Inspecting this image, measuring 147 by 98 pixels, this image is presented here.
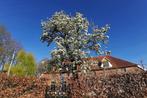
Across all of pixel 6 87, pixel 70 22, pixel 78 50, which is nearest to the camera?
pixel 6 87

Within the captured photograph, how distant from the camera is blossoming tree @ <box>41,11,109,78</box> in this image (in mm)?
28516

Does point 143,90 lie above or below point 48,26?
below

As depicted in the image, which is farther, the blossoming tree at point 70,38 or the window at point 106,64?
the window at point 106,64

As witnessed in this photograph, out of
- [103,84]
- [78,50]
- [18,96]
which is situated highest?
[78,50]

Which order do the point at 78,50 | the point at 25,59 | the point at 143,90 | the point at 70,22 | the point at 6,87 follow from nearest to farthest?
the point at 143,90, the point at 6,87, the point at 78,50, the point at 70,22, the point at 25,59

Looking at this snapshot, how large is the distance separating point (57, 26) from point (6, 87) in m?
18.3

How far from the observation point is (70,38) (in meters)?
29.9

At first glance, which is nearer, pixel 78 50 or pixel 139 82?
pixel 139 82

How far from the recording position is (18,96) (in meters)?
13.4

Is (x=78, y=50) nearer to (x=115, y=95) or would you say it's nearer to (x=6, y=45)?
(x=115, y=95)

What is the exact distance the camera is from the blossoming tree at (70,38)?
2852 cm

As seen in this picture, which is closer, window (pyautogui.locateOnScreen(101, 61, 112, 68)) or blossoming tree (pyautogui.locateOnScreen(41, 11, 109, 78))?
blossoming tree (pyautogui.locateOnScreen(41, 11, 109, 78))

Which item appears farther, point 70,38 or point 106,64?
point 106,64

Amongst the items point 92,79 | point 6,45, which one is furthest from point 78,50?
point 6,45
